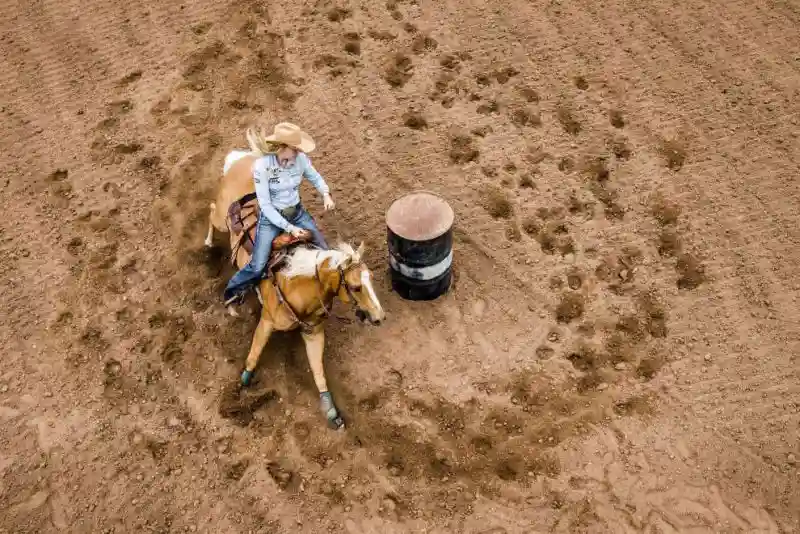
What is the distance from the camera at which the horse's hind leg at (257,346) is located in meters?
5.33

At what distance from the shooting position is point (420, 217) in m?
5.37

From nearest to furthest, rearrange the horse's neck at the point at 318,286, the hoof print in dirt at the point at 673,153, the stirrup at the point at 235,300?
1. the horse's neck at the point at 318,286
2. the stirrup at the point at 235,300
3. the hoof print in dirt at the point at 673,153

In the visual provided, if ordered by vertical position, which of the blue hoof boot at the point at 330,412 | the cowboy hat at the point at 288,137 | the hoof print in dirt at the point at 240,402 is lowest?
the hoof print in dirt at the point at 240,402

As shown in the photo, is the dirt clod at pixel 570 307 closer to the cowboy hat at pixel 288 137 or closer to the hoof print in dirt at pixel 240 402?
the hoof print in dirt at pixel 240 402

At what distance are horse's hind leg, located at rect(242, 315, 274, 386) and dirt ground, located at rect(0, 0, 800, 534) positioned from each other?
22cm

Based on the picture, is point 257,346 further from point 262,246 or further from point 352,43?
point 352,43

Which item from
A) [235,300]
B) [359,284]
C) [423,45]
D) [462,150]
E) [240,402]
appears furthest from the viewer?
[423,45]

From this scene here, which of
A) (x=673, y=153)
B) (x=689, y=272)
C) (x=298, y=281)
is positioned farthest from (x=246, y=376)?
(x=673, y=153)

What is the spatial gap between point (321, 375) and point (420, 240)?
1.41 m

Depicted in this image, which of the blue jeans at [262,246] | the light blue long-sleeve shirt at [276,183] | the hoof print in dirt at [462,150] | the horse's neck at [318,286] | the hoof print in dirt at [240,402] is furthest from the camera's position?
the hoof print in dirt at [462,150]

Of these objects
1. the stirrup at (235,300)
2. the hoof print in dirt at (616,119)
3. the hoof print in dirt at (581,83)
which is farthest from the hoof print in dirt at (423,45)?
the stirrup at (235,300)

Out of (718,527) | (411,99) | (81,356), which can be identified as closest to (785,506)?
(718,527)

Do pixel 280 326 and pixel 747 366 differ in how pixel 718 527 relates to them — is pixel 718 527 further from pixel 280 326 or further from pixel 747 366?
pixel 280 326

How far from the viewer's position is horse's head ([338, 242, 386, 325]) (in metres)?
4.56
